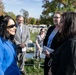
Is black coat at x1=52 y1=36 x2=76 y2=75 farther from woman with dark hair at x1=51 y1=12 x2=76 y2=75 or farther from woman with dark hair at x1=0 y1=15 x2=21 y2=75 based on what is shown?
woman with dark hair at x1=0 y1=15 x2=21 y2=75

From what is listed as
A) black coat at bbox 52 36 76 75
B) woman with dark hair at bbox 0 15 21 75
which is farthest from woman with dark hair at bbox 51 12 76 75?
woman with dark hair at bbox 0 15 21 75

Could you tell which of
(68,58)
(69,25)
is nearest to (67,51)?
(68,58)

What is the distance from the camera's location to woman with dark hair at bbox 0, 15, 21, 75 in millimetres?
3686

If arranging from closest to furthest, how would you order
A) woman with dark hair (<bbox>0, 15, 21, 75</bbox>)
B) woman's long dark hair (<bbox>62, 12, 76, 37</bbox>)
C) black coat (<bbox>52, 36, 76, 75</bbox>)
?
black coat (<bbox>52, 36, 76, 75</bbox>), woman's long dark hair (<bbox>62, 12, 76, 37</bbox>), woman with dark hair (<bbox>0, 15, 21, 75</bbox>)

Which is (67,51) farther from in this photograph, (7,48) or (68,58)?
(7,48)

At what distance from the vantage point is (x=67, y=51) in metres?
3.18

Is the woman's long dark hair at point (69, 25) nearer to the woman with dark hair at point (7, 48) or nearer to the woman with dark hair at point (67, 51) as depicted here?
the woman with dark hair at point (67, 51)

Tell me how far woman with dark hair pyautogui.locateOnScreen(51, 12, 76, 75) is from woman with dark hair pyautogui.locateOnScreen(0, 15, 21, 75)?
0.62m

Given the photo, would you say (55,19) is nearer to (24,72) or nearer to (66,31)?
(66,31)

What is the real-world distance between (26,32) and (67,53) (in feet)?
17.8

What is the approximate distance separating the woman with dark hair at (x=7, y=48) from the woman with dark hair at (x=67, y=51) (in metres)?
0.62

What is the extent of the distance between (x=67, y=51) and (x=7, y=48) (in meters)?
0.94

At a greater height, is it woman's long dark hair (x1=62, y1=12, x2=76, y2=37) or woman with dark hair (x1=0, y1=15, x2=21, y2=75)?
woman's long dark hair (x1=62, y1=12, x2=76, y2=37)

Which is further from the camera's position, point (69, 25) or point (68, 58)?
point (69, 25)
